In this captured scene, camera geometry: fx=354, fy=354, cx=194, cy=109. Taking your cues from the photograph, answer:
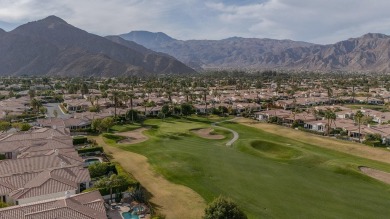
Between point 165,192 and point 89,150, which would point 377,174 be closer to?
point 165,192

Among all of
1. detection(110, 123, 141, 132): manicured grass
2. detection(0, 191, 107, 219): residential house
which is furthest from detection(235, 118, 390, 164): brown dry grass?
detection(0, 191, 107, 219): residential house

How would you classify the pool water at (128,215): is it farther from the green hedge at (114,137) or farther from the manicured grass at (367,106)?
the manicured grass at (367,106)

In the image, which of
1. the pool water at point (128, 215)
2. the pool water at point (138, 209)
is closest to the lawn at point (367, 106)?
the pool water at point (138, 209)

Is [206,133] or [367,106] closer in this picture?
[206,133]

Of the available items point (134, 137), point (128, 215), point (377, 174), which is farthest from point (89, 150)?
point (377, 174)

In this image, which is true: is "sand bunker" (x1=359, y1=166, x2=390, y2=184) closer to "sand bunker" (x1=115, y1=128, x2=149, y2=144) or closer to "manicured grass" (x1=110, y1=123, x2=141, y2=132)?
"sand bunker" (x1=115, y1=128, x2=149, y2=144)

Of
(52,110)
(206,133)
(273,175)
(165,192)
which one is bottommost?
(273,175)

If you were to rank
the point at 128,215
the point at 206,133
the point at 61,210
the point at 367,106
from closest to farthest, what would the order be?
the point at 61,210, the point at 128,215, the point at 206,133, the point at 367,106
